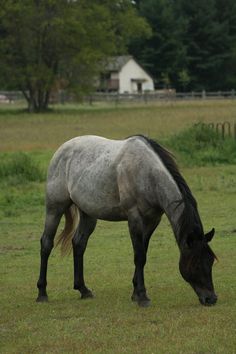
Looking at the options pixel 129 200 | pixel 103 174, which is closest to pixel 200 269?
pixel 129 200

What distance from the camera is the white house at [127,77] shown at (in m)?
96.6

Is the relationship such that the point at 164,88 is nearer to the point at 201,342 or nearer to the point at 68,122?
the point at 68,122

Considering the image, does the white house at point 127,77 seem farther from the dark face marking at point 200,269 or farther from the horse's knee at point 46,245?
the dark face marking at point 200,269

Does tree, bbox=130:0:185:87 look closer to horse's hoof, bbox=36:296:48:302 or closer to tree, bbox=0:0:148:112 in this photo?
tree, bbox=0:0:148:112

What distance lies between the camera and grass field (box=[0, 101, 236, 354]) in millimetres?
6926

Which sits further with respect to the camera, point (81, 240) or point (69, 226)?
point (69, 226)

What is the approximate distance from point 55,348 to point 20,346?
0.34m

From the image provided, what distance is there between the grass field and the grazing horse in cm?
39

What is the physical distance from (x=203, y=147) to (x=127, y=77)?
7657cm

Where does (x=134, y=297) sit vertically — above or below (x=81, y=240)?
below

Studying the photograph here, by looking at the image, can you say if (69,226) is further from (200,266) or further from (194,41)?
(194,41)

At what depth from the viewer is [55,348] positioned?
6.82 m

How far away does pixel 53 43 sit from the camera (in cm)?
6094

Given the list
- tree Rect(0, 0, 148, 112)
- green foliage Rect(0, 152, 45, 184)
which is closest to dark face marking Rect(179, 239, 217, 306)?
green foliage Rect(0, 152, 45, 184)
